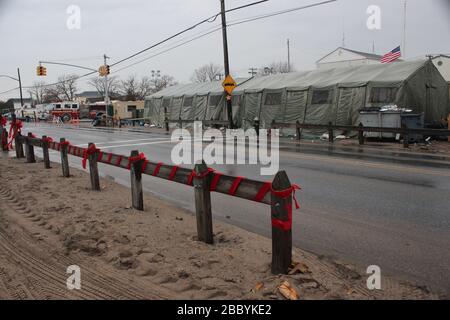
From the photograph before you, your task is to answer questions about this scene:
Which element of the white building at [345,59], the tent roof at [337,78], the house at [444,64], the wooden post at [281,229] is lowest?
the wooden post at [281,229]

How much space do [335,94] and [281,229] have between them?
19.0 m

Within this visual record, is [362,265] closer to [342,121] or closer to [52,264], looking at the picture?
[52,264]

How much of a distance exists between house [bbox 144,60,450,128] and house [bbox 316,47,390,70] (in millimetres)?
38345

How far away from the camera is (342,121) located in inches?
851

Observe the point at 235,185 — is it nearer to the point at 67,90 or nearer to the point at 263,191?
the point at 263,191

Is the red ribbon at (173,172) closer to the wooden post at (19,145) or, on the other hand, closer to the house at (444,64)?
the wooden post at (19,145)

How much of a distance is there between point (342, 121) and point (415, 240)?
55.5ft

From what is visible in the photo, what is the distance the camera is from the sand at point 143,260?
3.89 m

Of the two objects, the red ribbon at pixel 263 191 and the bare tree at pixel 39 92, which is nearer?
the red ribbon at pixel 263 191

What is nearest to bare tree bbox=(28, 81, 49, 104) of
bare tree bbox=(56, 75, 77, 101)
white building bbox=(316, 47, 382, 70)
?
bare tree bbox=(56, 75, 77, 101)

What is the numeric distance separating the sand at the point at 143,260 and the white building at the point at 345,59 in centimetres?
6098

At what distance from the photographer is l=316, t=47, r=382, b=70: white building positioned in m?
63.4

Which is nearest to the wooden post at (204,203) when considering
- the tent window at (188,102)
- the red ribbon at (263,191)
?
the red ribbon at (263,191)
